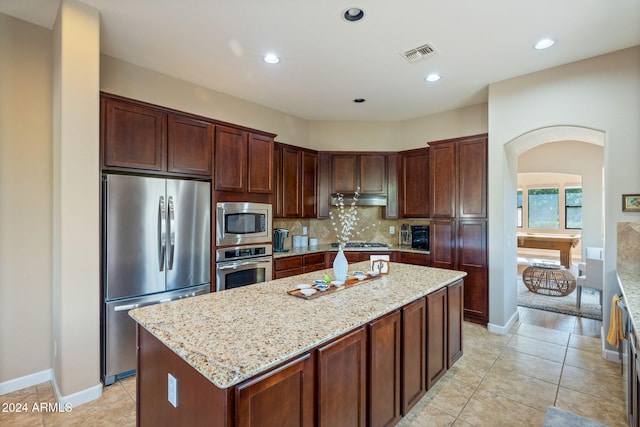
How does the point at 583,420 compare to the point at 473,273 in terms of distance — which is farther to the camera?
the point at 473,273

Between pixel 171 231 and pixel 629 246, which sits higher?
pixel 171 231

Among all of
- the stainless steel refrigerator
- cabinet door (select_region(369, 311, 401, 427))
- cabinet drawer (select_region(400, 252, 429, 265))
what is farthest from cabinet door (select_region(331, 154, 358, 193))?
cabinet door (select_region(369, 311, 401, 427))

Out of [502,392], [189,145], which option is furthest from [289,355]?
[189,145]

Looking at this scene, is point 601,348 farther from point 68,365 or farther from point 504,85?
point 68,365

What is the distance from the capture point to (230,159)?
3.58 meters

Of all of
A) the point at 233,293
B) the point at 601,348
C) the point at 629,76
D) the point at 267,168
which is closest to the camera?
the point at 233,293

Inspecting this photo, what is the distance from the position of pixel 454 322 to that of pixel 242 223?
2.48 meters

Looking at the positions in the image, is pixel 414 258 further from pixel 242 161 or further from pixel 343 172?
pixel 242 161

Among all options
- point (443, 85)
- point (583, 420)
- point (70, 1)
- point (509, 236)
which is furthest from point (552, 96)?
point (70, 1)

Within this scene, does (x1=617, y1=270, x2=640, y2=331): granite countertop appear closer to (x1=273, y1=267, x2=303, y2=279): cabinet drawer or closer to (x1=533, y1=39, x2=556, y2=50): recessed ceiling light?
(x1=533, y1=39, x2=556, y2=50): recessed ceiling light

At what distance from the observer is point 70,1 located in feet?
7.61

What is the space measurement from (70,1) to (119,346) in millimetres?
2813

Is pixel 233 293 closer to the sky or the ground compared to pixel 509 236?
closer to the ground

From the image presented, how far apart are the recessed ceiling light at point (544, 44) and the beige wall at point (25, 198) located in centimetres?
455
